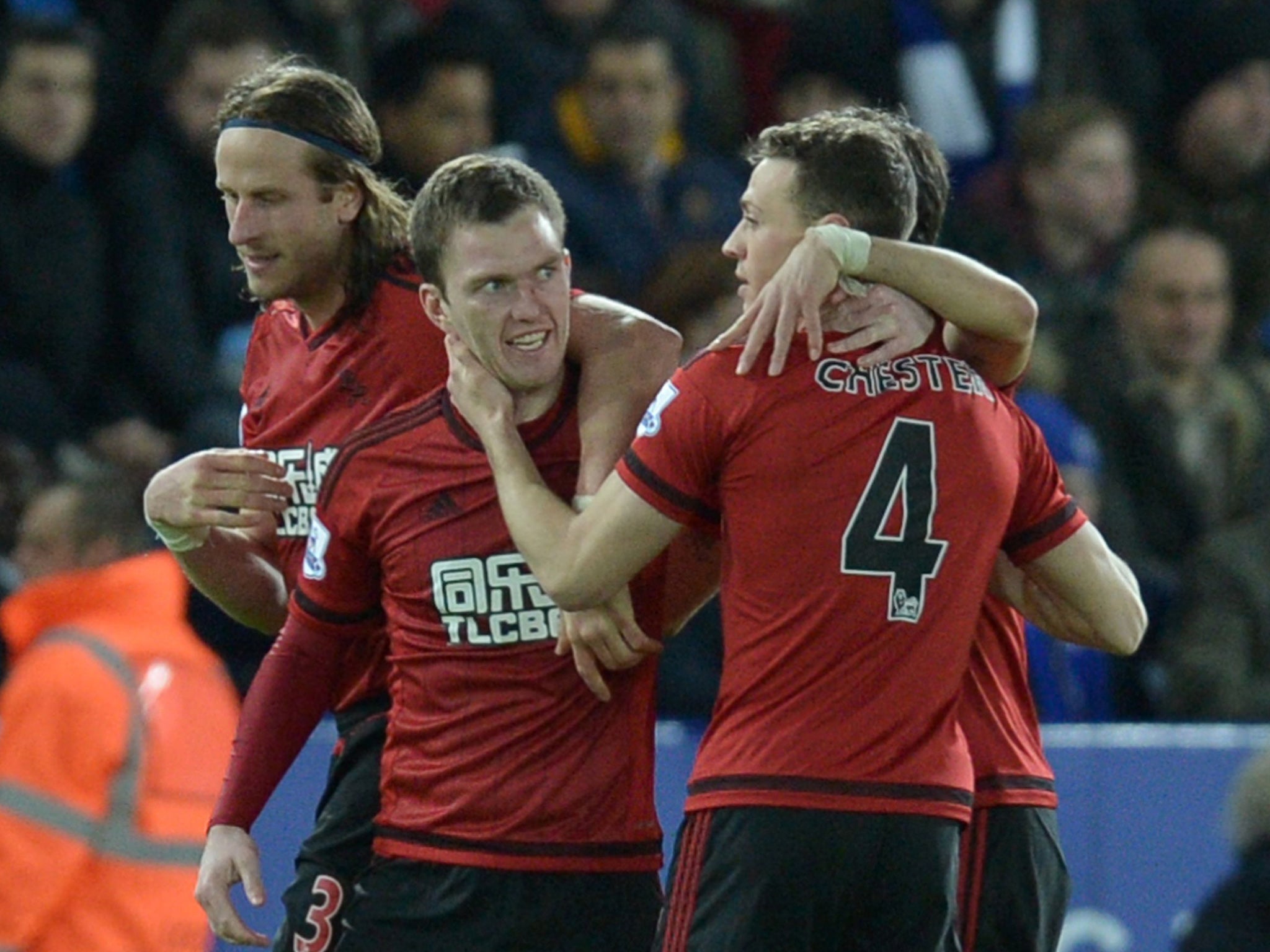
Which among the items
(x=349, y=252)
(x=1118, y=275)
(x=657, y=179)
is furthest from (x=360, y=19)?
(x=349, y=252)

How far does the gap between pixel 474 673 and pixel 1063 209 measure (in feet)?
16.2

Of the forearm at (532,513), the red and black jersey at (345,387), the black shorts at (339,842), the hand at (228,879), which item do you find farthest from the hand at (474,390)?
the hand at (228,879)

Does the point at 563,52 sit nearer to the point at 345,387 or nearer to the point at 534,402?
the point at 345,387

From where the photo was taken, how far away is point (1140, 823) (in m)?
6.41

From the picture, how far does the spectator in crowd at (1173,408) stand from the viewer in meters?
7.71

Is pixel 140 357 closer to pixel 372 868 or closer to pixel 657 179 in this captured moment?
pixel 657 179

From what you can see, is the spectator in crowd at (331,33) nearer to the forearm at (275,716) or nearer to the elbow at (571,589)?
the forearm at (275,716)

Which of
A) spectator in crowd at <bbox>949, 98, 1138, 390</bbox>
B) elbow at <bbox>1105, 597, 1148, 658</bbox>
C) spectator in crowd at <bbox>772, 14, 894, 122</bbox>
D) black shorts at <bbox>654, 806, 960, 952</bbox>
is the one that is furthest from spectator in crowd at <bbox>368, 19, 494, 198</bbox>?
black shorts at <bbox>654, 806, 960, 952</bbox>

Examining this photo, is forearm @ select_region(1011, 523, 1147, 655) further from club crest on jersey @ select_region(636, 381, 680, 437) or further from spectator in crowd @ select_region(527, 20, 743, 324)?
spectator in crowd @ select_region(527, 20, 743, 324)

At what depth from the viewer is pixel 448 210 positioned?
12.3 ft

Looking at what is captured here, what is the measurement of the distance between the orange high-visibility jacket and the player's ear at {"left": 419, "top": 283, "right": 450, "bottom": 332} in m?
2.25

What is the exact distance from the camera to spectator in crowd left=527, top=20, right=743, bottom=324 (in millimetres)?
7668

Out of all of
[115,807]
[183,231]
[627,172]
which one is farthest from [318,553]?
[627,172]

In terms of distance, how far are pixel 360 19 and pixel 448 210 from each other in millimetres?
4666
